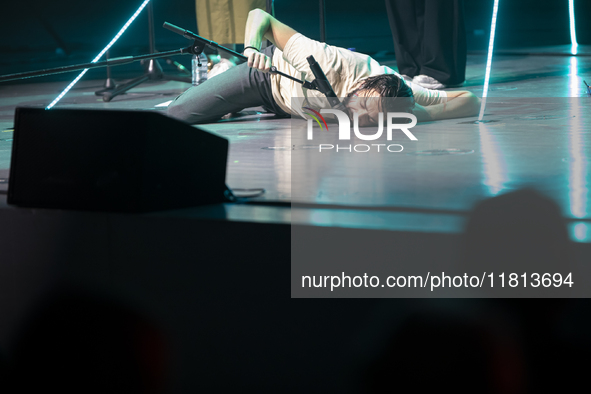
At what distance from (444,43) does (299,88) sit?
4.61 ft

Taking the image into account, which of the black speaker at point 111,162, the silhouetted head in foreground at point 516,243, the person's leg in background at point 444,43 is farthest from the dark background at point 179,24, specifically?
the silhouetted head in foreground at point 516,243

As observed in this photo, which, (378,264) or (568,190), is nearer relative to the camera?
(378,264)

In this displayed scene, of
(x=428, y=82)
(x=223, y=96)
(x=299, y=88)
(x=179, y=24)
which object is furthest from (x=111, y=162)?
(x=179, y=24)

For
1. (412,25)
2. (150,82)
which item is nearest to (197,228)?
(412,25)

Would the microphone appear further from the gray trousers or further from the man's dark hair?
the gray trousers

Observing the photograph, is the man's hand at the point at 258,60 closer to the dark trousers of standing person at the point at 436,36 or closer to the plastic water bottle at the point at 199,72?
the plastic water bottle at the point at 199,72

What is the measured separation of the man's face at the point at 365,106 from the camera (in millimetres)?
2348

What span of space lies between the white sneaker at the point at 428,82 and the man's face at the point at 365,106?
119cm

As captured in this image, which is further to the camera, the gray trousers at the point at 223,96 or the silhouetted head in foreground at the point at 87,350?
the gray trousers at the point at 223,96

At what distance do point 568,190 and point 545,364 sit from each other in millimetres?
416

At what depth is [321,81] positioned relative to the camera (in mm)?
2406

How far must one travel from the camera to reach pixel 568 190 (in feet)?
4.44

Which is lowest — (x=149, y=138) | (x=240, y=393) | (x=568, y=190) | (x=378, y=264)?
(x=240, y=393)

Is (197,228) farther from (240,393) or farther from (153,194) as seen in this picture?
(240,393)
